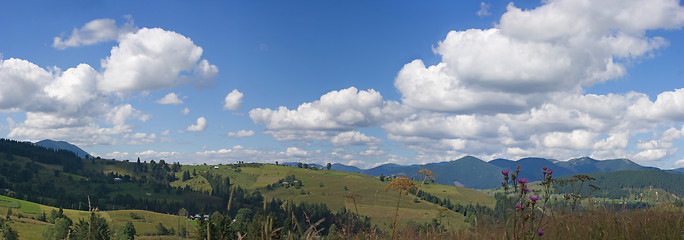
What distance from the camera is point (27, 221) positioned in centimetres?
19700

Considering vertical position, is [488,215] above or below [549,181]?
below

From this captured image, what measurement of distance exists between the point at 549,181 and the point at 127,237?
15143 cm

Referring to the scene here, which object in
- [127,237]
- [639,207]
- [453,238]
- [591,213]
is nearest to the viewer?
[453,238]

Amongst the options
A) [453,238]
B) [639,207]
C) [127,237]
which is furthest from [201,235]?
[127,237]

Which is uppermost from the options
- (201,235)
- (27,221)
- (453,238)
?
(201,235)

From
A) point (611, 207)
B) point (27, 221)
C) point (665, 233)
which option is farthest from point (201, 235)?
point (27, 221)

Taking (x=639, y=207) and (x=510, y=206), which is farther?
(x=639, y=207)

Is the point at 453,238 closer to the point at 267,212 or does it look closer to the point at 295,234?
the point at 295,234

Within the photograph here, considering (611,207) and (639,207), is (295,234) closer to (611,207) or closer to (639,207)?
(611,207)

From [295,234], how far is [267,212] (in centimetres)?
116

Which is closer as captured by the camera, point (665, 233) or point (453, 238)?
point (665, 233)

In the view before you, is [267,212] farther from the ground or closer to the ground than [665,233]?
farther from the ground

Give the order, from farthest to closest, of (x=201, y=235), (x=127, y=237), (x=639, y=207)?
1. (x=127, y=237)
2. (x=639, y=207)
3. (x=201, y=235)

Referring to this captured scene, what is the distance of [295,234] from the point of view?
219 inches
